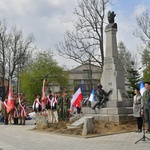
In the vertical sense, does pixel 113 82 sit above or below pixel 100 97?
above

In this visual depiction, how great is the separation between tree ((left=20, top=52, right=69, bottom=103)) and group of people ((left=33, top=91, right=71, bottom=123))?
2431cm

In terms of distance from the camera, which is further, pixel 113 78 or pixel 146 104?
pixel 113 78

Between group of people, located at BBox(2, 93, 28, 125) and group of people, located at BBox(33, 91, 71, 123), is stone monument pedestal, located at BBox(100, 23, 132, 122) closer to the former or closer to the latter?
group of people, located at BBox(33, 91, 71, 123)

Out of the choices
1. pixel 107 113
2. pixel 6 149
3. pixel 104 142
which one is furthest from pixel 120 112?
pixel 6 149

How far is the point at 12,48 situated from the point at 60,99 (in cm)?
2543

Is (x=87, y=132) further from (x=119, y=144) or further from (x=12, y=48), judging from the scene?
(x=12, y=48)

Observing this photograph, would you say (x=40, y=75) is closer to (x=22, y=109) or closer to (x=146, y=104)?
(x=22, y=109)

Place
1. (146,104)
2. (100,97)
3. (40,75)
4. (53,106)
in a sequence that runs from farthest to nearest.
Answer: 1. (40,75)
2. (53,106)
3. (100,97)
4. (146,104)

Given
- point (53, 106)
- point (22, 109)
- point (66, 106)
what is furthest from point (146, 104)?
point (22, 109)

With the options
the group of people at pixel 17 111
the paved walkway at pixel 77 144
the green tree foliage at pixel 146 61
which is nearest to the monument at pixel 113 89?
the paved walkway at pixel 77 144

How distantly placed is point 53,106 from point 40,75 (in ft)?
86.4

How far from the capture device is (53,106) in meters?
18.8

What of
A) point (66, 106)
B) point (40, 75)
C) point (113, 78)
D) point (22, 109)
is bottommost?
point (22, 109)

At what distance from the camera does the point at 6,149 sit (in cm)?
973
